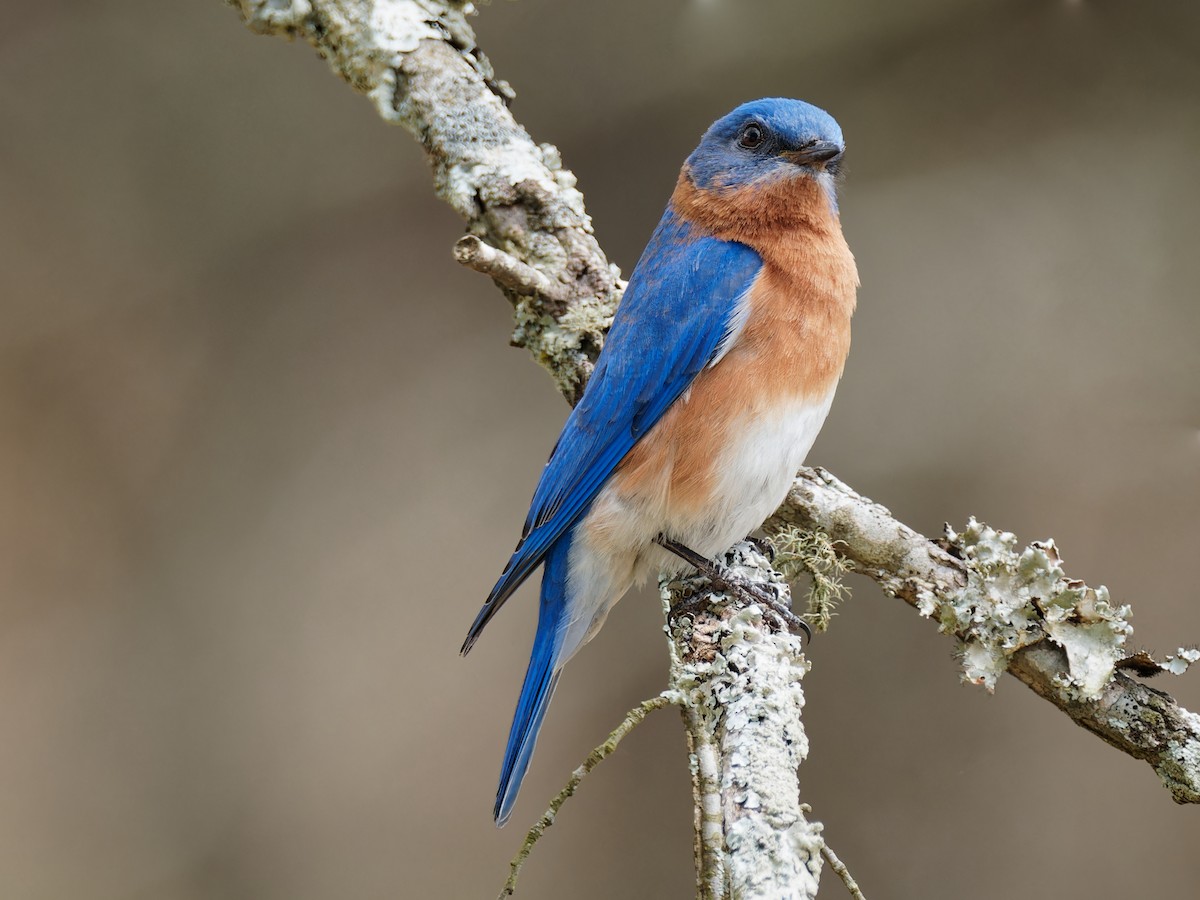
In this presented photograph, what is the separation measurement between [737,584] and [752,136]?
0.87 meters

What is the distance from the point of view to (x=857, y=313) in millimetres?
2592

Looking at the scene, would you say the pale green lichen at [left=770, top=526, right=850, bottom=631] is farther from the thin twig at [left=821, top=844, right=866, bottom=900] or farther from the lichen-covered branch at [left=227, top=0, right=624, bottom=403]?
the thin twig at [left=821, top=844, right=866, bottom=900]

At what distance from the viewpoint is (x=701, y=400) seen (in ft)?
6.22

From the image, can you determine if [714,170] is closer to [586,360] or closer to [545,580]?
[586,360]

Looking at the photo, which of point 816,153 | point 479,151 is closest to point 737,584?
point 816,153

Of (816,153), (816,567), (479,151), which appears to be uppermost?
(816,153)

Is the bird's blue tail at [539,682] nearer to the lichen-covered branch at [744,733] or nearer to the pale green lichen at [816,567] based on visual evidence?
the lichen-covered branch at [744,733]

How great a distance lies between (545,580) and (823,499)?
1.73 ft

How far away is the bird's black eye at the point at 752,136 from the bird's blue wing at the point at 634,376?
225 millimetres

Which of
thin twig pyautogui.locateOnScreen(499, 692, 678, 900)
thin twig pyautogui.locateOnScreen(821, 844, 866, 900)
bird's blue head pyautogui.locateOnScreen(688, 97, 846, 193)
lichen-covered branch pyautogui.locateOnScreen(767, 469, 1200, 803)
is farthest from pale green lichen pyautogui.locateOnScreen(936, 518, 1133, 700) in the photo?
bird's blue head pyautogui.locateOnScreen(688, 97, 846, 193)

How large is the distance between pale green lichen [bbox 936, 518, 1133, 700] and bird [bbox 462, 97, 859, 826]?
0.33 meters

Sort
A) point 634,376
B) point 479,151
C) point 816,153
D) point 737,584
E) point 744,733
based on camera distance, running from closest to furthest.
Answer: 1. point 744,733
2. point 737,584
3. point 634,376
4. point 816,153
5. point 479,151

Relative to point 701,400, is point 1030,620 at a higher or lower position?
lower

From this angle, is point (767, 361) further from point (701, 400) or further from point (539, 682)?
point (539, 682)
